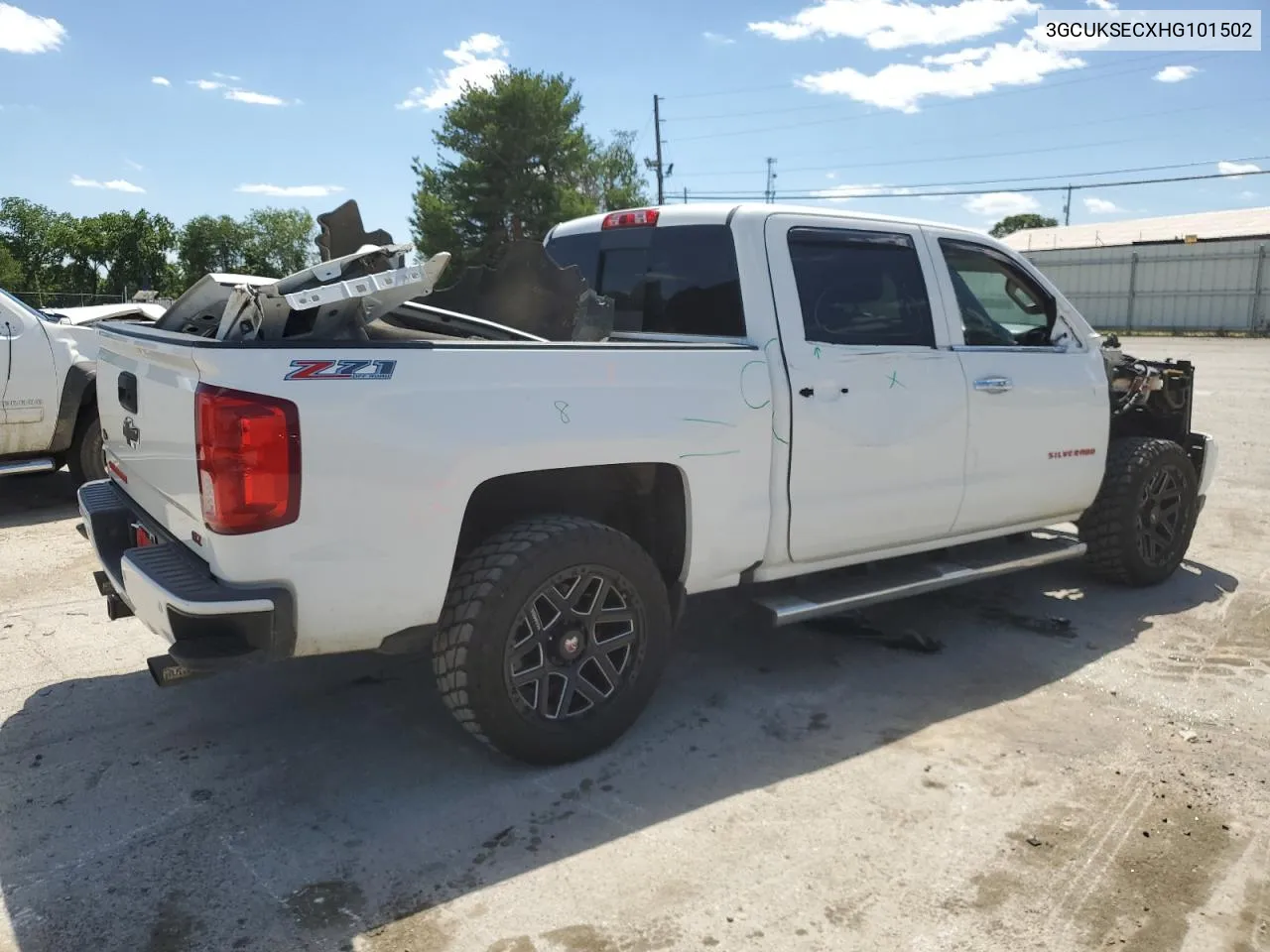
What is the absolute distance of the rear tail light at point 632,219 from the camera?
447 cm

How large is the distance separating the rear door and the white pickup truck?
19mm

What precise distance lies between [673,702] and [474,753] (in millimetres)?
902

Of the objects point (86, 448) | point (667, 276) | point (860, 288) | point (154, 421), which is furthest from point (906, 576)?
point (86, 448)

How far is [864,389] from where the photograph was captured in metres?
4.13

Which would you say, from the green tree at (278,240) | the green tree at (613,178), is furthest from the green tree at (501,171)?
the green tree at (278,240)

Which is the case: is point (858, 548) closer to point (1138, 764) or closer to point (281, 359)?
point (1138, 764)

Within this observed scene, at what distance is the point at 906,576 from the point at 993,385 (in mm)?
1001

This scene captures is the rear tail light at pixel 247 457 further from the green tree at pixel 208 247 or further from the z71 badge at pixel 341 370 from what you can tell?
the green tree at pixel 208 247

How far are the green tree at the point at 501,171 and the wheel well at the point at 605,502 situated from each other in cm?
3922

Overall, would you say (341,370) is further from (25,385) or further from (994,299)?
(25,385)

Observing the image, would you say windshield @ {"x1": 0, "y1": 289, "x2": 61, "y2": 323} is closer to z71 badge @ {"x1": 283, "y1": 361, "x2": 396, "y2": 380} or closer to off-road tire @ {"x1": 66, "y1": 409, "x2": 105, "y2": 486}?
→ off-road tire @ {"x1": 66, "y1": 409, "x2": 105, "y2": 486}

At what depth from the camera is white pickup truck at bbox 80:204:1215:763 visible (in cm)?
290

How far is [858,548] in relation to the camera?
431 centimetres

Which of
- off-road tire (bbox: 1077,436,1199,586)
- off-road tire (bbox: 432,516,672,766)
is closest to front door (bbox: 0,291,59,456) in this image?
off-road tire (bbox: 432,516,672,766)
